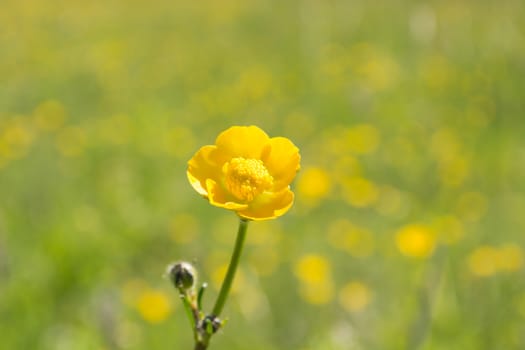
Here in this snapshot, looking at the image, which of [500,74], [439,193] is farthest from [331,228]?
[500,74]

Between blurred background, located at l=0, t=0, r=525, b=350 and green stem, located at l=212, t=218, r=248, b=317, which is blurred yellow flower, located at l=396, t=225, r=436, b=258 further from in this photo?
green stem, located at l=212, t=218, r=248, b=317

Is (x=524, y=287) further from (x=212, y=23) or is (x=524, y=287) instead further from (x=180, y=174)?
(x=212, y=23)

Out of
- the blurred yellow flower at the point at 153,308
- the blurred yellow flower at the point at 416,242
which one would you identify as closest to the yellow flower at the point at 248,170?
the blurred yellow flower at the point at 153,308

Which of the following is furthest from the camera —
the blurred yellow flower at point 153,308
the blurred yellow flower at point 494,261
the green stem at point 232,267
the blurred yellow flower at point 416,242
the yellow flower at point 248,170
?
the blurred yellow flower at point 416,242

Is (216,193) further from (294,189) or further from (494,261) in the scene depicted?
(294,189)

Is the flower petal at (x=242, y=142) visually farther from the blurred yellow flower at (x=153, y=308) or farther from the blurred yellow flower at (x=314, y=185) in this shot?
the blurred yellow flower at (x=314, y=185)

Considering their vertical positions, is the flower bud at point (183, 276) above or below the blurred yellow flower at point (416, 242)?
above

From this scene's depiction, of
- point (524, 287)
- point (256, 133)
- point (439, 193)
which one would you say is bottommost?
point (439, 193)

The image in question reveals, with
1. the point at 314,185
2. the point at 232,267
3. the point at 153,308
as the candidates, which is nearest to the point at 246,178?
the point at 232,267
